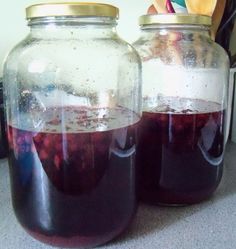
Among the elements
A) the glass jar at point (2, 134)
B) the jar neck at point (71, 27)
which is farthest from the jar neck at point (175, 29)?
the glass jar at point (2, 134)

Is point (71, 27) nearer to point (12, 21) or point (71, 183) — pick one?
point (71, 183)

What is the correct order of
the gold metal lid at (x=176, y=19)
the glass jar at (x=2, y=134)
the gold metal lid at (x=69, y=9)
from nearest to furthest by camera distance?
the gold metal lid at (x=69, y=9) → the gold metal lid at (x=176, y=19) → the glass jar at (x=2, y=134)

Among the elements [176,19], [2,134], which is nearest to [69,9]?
→ [176,19]

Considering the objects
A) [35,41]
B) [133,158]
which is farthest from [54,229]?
[35,41]

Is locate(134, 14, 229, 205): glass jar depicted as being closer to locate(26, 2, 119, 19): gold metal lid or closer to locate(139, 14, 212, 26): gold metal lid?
locate(139, 14, 212, 26): gold metal lid

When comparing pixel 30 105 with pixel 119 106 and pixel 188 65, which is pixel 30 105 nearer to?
pixel 119 106

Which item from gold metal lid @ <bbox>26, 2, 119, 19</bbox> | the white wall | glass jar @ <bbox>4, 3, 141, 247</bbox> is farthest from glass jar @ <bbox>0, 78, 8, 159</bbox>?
gold metal lid @ <bbox>26, 2, 119, 19</bbox>

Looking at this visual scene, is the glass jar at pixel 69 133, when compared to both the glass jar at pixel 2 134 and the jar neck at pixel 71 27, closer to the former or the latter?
the jar neck at pixel 71 27
